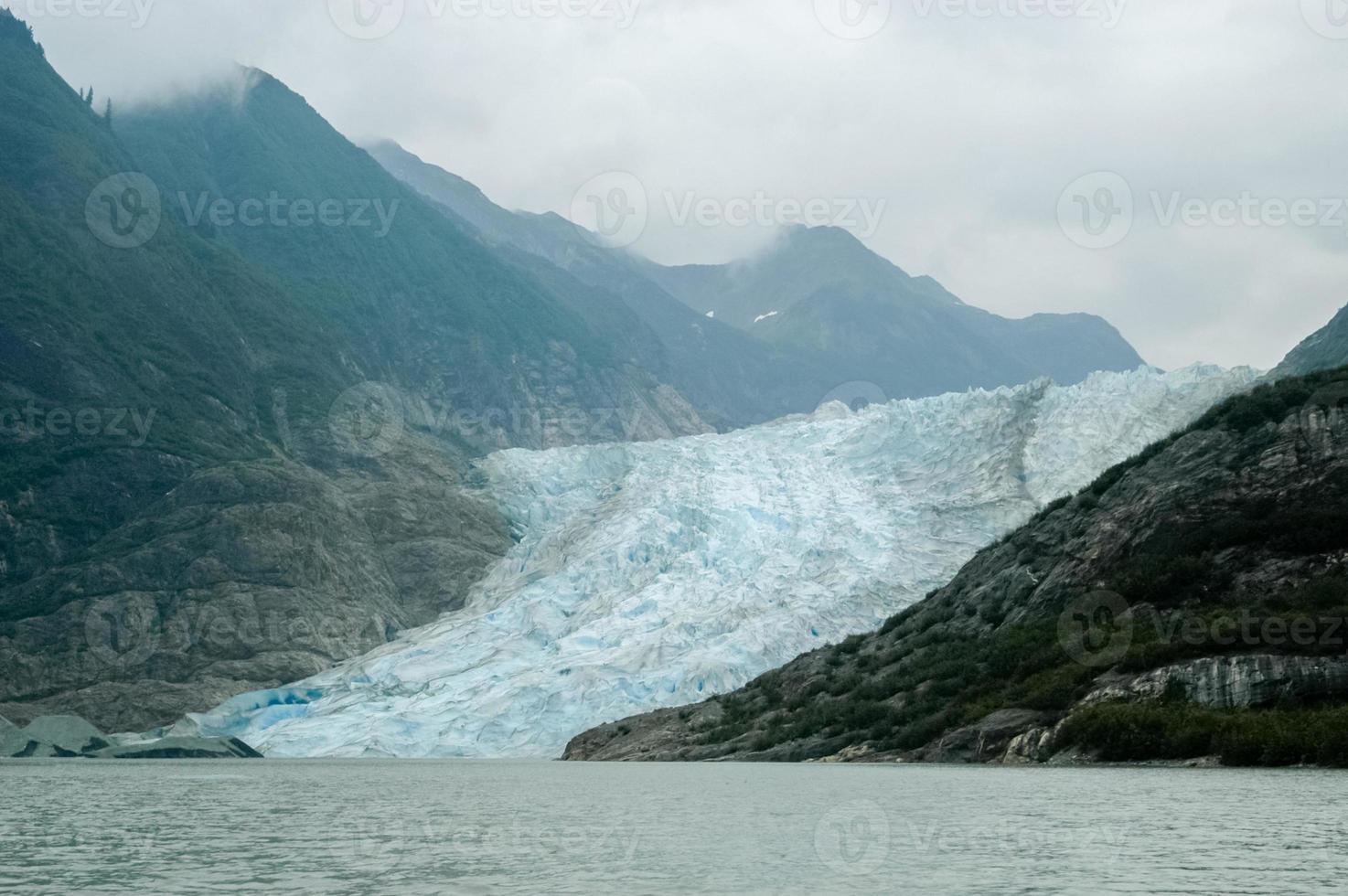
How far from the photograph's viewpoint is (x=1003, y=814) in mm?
32094

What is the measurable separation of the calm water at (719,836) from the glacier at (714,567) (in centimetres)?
4329

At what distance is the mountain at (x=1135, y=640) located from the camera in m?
47.7

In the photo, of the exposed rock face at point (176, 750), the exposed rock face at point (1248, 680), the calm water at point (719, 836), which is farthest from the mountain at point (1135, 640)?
the exposed rock face at point (176, 750)

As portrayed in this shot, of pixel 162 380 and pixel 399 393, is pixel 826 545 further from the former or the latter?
pixel 399 393

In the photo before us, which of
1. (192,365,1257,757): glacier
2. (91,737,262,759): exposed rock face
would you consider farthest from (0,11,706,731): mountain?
(91,737,262,759): exposed rock face

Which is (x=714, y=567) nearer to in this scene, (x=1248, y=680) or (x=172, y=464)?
(x=1248, y=680)

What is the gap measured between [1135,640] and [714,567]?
5257 cm

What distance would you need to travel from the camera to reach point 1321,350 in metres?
117

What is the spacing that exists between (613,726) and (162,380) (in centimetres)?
8763

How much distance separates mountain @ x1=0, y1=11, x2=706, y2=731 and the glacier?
12.5 metres

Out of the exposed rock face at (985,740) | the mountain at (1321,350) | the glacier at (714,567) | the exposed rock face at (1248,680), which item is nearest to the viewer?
the exposed rock face at (1248,680)

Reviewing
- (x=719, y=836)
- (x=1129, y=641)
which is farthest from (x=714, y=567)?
(x=719, y=836)

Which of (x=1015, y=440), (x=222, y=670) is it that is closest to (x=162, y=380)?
(x=222, y=670)

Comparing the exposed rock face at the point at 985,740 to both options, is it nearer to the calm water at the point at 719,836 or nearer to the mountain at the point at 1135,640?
the mountain at the point at 1135,640
